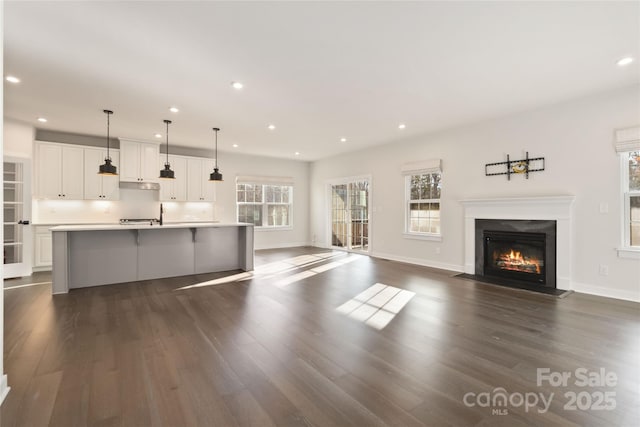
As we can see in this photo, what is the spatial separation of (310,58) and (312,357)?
9.47 ft

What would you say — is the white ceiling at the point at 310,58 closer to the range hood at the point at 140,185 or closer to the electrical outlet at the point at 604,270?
the range hood at the point at 140,185

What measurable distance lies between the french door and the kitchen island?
3364mm

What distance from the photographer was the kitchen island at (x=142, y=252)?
4316 millimetres

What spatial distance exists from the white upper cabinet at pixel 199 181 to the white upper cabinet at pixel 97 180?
149 cm

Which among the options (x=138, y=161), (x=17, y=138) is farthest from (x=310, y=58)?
(x=17, y=138)

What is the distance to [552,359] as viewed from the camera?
234 centimetres

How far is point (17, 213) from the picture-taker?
17.2ft

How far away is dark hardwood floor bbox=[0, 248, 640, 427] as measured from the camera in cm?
173

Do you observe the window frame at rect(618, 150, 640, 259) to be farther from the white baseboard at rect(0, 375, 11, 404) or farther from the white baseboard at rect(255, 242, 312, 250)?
the white baseboard at rect(255, 242, 312, 250)

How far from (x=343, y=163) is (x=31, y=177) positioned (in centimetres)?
669

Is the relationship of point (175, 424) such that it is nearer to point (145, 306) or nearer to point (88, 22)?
point (145, 306)

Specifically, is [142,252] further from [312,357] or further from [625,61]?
[625,61]

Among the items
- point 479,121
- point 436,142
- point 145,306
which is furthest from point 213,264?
point 479,121

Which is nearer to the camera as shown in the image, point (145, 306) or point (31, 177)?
point (145, 306)
